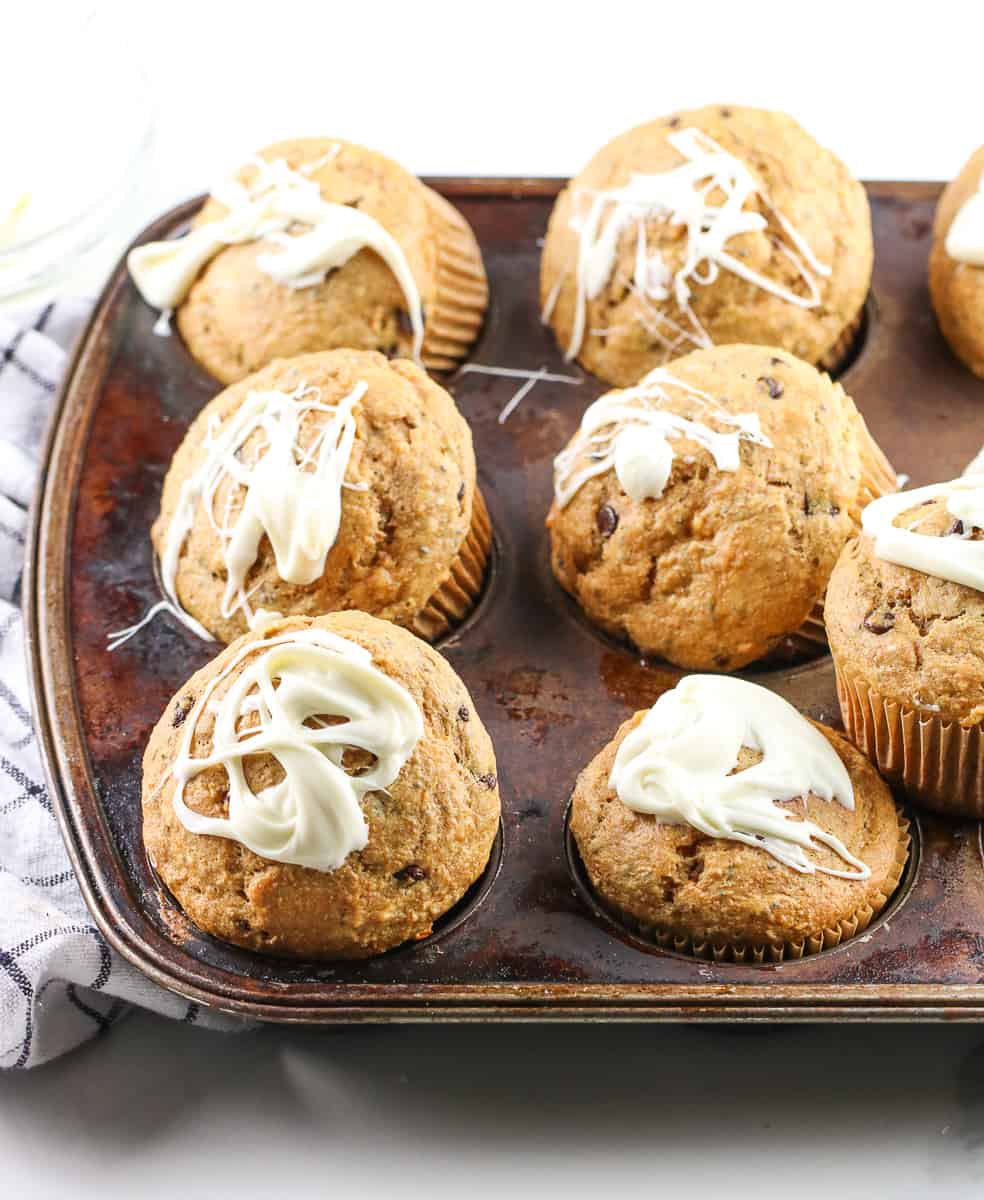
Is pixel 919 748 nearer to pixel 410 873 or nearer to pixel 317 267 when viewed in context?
pixel 410 873

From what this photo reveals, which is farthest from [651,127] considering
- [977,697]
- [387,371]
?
[977,697]

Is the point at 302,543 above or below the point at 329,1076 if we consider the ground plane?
above

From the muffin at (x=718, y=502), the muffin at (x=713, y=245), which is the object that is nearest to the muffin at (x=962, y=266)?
the muffin at (x=713, y=245)

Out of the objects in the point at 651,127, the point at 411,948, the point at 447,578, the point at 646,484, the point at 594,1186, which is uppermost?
the point at 651,127

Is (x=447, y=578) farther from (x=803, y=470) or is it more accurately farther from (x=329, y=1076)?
(x=329, y=1076)

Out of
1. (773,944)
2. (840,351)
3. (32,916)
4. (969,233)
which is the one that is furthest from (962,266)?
(32,916)

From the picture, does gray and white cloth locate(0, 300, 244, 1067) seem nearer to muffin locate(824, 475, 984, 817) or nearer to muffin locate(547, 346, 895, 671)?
muffin locate(547, 346, 895, 671)

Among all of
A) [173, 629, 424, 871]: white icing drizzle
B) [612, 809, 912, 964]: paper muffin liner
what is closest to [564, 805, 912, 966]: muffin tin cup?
[612, 809, 912, 964]: paper muffin liner
